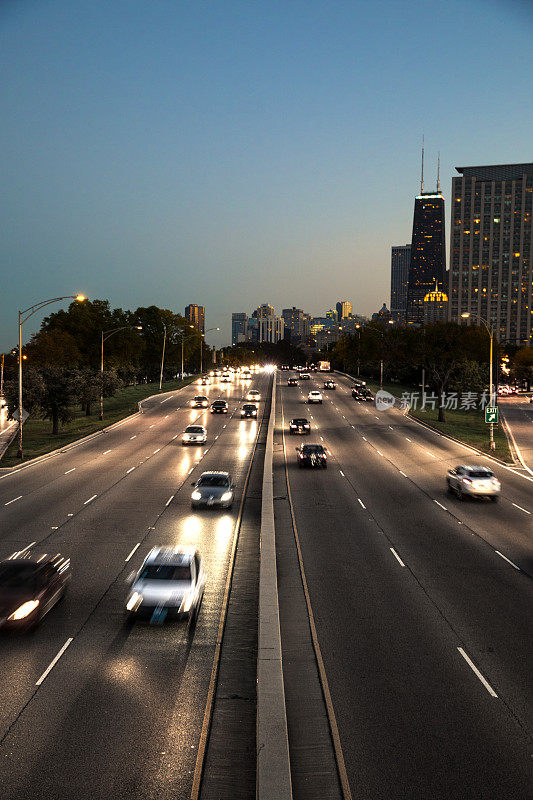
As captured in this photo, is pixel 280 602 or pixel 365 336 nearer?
pixel 280 602

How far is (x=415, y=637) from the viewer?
13.9 meters

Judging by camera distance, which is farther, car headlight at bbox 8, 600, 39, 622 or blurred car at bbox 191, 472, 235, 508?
blurred car at bbox 191, 472, 235, 508

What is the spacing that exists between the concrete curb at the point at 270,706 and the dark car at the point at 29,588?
15.9ft

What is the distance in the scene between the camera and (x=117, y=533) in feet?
73.5

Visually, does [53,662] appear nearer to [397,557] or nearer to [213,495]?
[397,557]

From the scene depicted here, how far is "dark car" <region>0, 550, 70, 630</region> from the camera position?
1366cm

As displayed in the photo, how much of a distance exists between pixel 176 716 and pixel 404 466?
30334 millimetres

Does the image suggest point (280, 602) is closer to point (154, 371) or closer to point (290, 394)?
point (290, 394)

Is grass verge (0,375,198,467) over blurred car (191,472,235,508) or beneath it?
beneath

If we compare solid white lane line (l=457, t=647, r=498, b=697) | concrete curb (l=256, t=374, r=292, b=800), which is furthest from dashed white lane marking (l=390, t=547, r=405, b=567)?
solid white lane line (l=457, t=647, r=498, b=697)

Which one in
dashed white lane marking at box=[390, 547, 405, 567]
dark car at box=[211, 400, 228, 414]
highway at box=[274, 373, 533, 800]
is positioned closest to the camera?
highway at box=[274, 373, 533, 800]

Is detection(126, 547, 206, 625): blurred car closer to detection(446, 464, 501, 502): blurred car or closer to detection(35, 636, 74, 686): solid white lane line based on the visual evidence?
detection(35, 636, 74, 686): solid white lane line

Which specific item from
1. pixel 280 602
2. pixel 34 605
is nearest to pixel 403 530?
pixel 280 602

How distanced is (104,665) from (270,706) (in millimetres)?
3749
